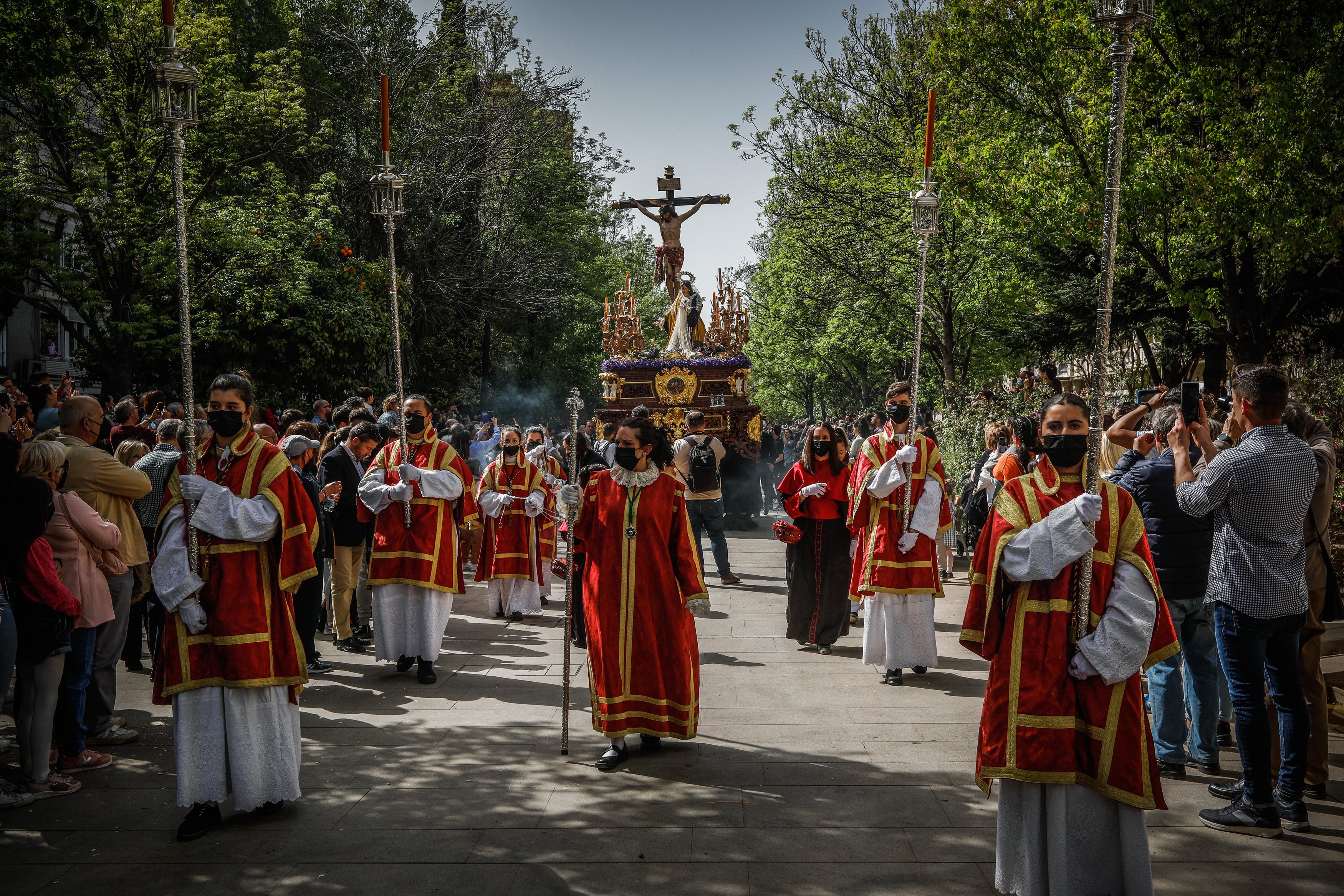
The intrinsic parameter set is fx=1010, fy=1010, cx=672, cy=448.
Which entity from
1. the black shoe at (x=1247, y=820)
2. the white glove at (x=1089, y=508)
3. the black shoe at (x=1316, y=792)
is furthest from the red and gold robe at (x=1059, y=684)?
the black shoe at (x=1316, y=792)

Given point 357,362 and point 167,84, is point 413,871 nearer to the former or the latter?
point 167,84

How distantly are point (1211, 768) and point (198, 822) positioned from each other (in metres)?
5.40

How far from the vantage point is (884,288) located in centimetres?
2416

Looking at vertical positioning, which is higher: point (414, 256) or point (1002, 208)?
point (414, 256)

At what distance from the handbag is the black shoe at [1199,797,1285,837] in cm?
623

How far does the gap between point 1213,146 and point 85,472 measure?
13.1 meters

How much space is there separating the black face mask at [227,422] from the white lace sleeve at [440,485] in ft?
9.49

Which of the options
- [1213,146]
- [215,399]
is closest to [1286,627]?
[215,399]

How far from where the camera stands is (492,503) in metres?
9.74

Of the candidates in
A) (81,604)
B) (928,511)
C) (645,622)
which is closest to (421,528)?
(81,604)

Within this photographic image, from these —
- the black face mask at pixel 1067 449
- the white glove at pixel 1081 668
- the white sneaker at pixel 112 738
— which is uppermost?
the black face mask at pixel 1067 449

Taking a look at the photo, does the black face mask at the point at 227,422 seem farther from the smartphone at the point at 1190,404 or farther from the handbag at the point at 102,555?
the smartphone at the point at 1190,404

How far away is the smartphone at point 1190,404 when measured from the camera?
5074mm

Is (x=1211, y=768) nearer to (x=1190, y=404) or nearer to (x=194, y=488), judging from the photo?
(x=1190, y=404)
